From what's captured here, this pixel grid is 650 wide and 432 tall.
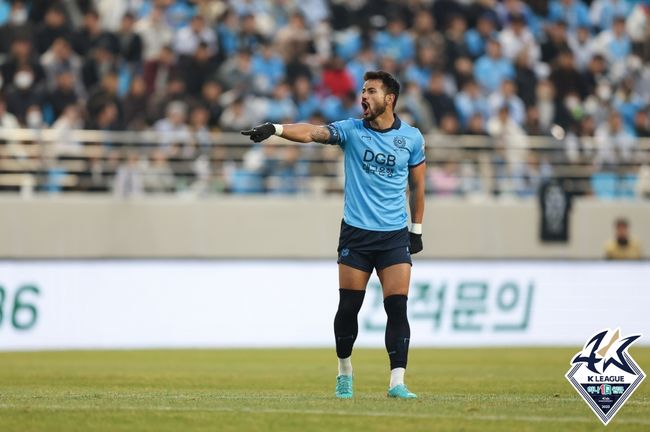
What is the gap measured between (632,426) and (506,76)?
1773cm

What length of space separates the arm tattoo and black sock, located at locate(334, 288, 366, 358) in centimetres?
119

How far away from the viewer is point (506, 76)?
26.5m

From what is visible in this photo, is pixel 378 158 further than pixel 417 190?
No

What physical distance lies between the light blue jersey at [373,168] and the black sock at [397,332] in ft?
1.87

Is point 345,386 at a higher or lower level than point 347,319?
lower

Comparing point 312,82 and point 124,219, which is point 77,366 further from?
point 312,82

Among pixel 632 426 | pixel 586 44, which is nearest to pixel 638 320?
pixel 586 44

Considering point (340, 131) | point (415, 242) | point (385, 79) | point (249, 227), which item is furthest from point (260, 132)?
point (249, 227)

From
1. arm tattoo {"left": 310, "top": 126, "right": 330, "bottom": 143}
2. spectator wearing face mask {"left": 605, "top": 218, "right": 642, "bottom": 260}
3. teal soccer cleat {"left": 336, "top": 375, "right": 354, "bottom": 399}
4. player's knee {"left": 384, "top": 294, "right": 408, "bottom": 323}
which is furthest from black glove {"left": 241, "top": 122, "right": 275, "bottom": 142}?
spectator wearing face mask {"left": 605, "top": 218, "right": 642, "bottom": 260}

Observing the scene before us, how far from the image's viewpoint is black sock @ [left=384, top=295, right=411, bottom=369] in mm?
10977

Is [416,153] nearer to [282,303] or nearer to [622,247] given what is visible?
[282,303]

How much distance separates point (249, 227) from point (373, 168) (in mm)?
14443

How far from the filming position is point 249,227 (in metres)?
25.3

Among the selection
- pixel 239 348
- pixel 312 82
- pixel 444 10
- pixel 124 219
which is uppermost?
pixel 444 10
